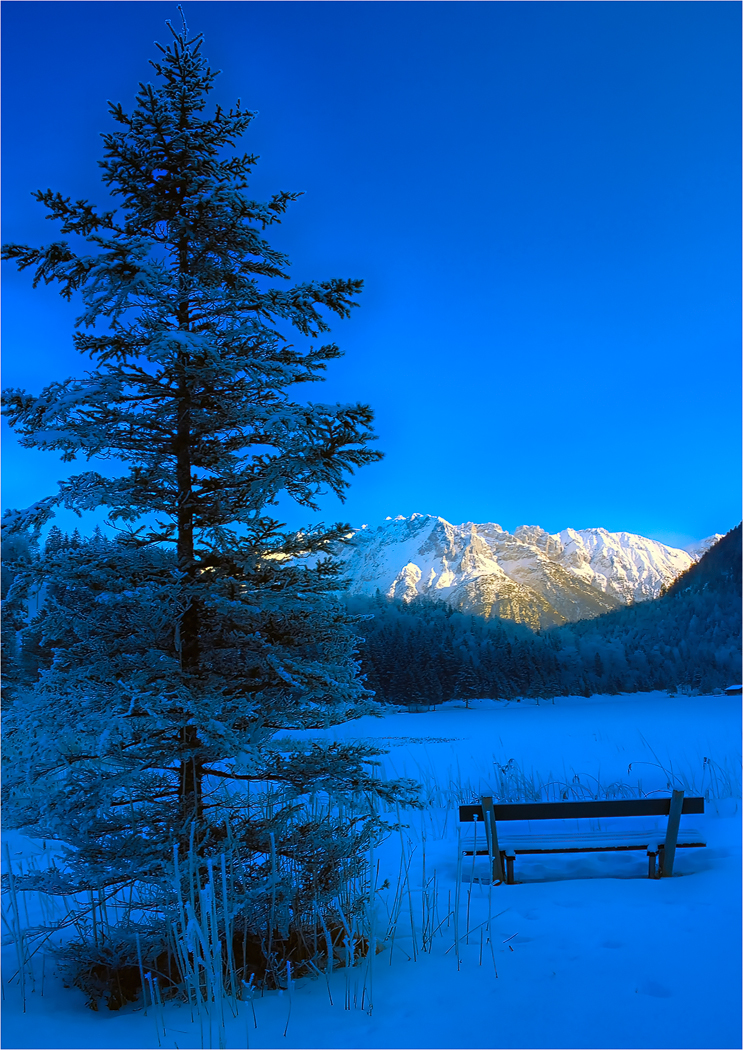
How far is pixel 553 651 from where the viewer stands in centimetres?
2658

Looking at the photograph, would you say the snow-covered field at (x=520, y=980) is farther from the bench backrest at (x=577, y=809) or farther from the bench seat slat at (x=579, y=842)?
the bench backrest at (x=577, y=809)

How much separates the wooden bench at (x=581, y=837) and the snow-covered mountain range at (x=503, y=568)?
2359 centimetres

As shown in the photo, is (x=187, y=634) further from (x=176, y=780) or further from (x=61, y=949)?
(x=61, y=949)

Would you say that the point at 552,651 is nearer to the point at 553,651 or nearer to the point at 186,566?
the point at 553,651

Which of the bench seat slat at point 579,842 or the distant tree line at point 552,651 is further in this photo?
the distant tree line at point 552,651

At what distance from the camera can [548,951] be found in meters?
3.92

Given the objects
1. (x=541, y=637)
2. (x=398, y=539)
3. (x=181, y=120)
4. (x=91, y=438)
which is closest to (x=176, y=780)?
(x=91, y=438)

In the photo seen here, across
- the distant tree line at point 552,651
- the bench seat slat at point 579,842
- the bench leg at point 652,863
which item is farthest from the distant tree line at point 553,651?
the bench leg at point 652,863

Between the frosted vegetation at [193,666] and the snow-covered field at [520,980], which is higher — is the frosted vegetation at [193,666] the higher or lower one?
the higher one

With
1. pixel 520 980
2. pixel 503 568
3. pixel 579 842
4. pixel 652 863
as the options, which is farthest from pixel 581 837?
pixel 503 568

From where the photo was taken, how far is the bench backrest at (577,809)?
5410 millimetres

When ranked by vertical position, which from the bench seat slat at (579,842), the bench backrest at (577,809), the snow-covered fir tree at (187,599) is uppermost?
the snow-covered fir tree at (187,599)

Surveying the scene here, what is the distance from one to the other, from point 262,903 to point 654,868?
11.2ft

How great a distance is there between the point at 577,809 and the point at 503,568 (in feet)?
280
